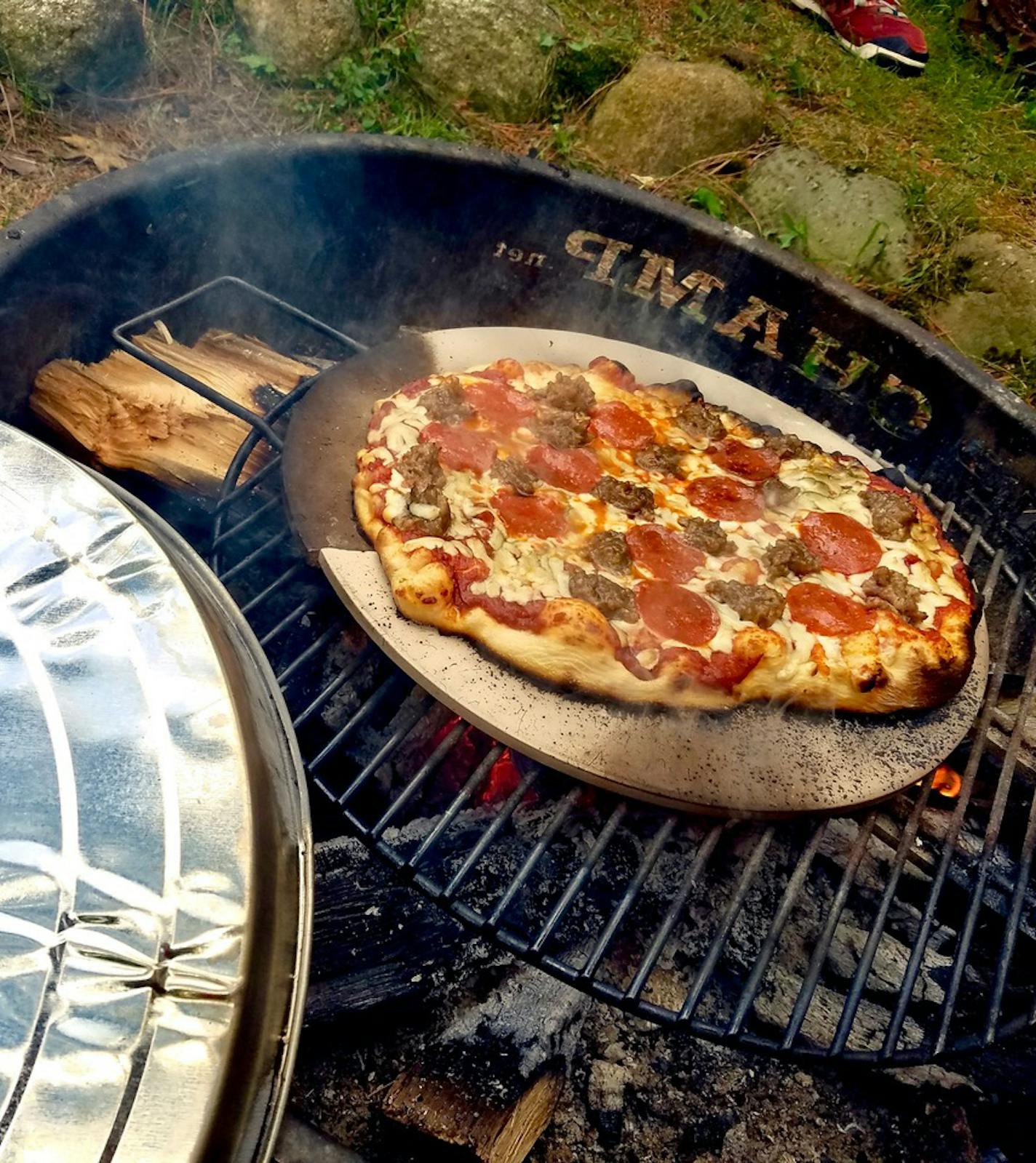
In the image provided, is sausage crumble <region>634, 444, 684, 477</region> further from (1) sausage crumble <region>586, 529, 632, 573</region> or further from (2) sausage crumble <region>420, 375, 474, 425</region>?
(2) sausage crumble <region>420, 375, 474, 425</region>

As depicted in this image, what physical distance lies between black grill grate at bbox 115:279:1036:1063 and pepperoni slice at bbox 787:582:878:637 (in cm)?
52

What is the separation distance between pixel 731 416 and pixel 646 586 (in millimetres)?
1021

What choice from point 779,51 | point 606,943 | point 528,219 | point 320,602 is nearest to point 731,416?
point 528,219

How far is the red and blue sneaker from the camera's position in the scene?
7.44 meters

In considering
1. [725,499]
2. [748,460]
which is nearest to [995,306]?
[748,460]

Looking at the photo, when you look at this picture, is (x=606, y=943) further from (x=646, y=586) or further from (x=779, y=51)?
(x=779, y=51)

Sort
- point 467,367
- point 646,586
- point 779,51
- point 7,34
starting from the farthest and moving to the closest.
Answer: point 779,51
point 7,34
point 467,367
point 646,586

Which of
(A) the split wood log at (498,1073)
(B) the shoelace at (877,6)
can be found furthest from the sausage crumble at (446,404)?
(B) the shoelace at (877,6)

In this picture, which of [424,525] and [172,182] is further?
[172,182]

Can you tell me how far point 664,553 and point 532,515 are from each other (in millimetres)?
469

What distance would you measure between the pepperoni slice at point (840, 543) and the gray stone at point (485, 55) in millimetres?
4094

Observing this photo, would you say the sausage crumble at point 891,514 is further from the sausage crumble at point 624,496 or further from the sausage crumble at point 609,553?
the sausage crumble at point 609,553

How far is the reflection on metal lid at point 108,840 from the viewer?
1.17 m

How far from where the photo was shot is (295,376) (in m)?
3.70
